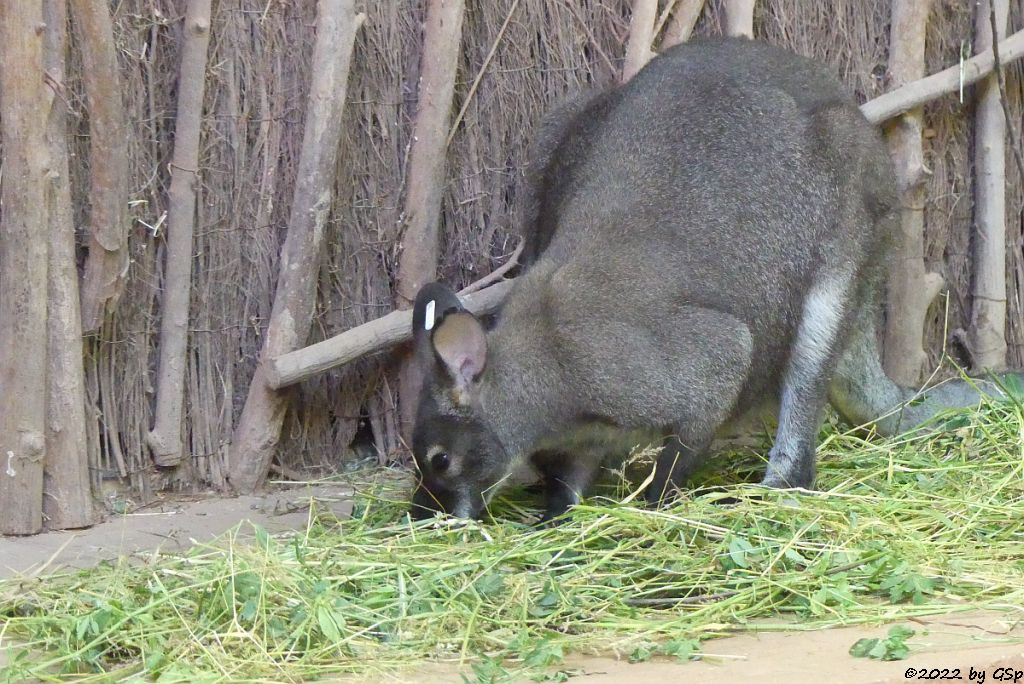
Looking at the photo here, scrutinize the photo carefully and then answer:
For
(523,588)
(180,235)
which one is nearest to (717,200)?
(523,588)

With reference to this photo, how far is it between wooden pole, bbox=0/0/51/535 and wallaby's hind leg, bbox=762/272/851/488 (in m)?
3.58

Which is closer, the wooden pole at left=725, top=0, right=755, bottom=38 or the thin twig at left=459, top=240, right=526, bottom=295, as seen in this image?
the thin twig at left=459, top=240, right=526, bottom=295

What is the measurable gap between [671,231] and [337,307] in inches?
81.6

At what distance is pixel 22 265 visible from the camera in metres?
5.98

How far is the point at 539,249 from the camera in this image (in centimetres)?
680

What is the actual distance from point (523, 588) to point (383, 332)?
253 cm

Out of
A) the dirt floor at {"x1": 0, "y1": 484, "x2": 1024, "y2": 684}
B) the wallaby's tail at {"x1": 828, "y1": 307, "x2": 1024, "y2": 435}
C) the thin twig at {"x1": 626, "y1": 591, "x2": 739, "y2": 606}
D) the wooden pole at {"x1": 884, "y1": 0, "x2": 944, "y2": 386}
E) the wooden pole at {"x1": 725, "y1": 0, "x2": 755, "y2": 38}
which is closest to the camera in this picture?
the dirt floor at {"x1": 0, "y1": 484, "x2": 1024, "y2": 684}

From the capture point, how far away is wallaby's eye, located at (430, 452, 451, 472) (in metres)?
5.74

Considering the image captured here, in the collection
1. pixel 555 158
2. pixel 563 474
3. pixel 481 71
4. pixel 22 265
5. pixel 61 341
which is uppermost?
pixel 481 71

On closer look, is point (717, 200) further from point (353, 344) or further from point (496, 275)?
point (353, 344)

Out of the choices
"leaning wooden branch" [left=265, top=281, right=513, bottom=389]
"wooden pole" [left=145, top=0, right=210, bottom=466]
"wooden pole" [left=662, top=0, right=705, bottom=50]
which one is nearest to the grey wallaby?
"leaning wooden branch" [left=265, top=281, right=513, bottom=389]

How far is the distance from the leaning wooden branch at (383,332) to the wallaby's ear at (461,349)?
3.91ft

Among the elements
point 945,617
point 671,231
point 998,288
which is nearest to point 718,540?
point 945,617

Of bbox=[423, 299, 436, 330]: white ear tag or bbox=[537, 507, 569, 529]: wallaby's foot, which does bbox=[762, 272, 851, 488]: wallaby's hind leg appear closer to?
bbox=[537, 507, 569, 529]: wallaby's foot
